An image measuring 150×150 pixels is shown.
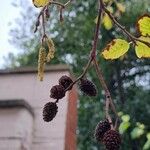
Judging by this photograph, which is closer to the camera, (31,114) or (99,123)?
(99,123)

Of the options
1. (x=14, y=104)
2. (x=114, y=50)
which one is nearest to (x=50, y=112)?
(x=114, y=50)

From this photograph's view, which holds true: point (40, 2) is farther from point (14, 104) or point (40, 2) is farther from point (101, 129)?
point (14, 104)

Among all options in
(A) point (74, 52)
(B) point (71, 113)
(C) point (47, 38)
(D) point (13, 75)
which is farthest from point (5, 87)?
(A) point (74, 52)

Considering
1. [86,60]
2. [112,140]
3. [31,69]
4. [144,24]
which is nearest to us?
[112,140]

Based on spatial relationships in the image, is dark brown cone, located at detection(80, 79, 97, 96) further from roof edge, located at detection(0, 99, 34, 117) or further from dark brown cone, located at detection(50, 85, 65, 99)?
roof edge, located at detection(0, 99, 34, 117)

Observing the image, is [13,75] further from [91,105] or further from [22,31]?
[22,31]

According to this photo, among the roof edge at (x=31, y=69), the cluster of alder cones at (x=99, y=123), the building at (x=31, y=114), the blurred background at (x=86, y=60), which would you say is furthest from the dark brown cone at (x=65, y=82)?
the blurred background at (x=86, y=60)

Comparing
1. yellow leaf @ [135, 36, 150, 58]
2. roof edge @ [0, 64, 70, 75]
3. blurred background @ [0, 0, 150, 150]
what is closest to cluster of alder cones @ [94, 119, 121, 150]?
yellow leaf @ [135, 36, 150, 58]
